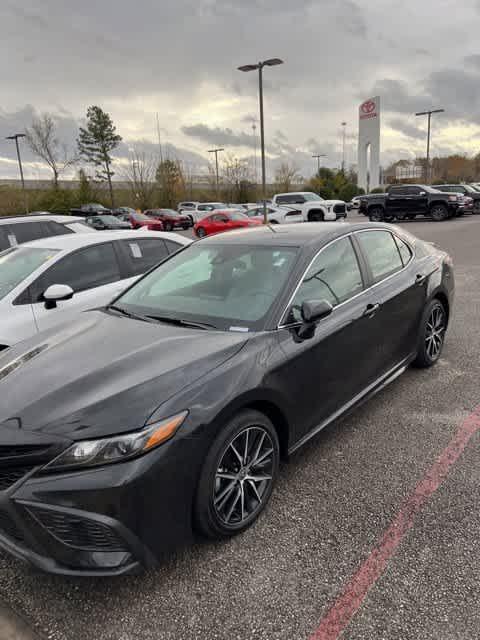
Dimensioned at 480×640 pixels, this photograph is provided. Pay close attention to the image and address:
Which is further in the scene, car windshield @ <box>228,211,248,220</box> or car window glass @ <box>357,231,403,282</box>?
car windshield @ <box>228,211,248,220</box>

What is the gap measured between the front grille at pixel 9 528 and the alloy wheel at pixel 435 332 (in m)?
3.66

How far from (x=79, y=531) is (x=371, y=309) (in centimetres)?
236

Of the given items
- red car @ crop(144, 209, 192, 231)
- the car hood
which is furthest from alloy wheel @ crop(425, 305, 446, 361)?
red car @ crop(144, 209, 192, 231)

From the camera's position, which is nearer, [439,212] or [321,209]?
[439,212]

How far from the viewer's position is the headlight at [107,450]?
1962mm

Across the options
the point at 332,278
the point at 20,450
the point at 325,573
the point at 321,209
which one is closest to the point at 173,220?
the point at 321,209

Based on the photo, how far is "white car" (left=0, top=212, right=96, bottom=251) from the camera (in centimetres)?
742

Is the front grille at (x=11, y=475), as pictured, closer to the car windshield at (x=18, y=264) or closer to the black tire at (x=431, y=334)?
the car windshield at (x=18, y=264)

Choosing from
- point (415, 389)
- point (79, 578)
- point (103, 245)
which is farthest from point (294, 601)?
point (103, 245)

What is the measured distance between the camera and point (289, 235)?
3492 mm

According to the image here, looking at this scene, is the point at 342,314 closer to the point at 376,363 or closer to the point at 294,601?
the point at 376,363

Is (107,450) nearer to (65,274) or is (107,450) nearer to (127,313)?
(127,313)

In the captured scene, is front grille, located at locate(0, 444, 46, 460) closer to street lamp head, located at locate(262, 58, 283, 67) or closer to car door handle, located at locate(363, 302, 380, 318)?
car door handle, located at locate(363, 302, 380, 318)

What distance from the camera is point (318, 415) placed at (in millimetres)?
2961
